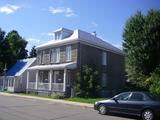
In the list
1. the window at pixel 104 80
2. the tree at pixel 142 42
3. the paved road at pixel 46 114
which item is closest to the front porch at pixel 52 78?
the window at pixel 104 80

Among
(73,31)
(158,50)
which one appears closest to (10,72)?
(73,31)

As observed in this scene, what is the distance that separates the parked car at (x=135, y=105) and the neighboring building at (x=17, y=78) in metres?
29.5

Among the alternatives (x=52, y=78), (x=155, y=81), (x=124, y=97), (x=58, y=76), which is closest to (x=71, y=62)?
(x=58, y=76)

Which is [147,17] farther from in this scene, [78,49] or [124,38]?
[78,49]

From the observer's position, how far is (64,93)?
110 feet

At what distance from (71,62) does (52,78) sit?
14.5 ft

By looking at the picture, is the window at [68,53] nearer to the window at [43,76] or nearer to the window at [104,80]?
the window at [104,80]

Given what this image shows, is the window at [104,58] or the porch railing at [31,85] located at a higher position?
the window at [104,58]

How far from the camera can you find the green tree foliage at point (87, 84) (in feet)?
104

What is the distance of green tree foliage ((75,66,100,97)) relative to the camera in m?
31.8

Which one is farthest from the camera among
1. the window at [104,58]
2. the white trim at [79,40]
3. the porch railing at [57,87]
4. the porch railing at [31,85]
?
the porch railing at [31,85]

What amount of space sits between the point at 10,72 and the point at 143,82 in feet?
90.9

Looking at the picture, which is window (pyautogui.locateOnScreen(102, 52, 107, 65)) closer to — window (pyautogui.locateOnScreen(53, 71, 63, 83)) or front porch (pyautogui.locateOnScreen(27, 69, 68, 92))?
front porch (pyautogui.locateOnScreen(27, 69, 68, 92))

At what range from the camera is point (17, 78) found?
4559cm
